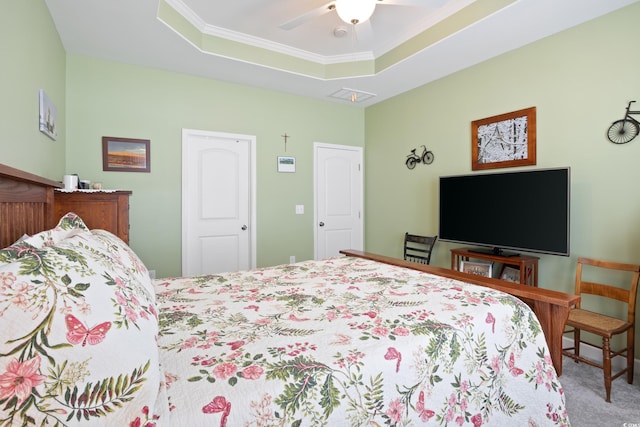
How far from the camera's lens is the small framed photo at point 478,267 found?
3.10 m

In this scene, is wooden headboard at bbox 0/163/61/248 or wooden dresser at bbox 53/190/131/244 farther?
wooden dresser at bbox 53/190/131/244

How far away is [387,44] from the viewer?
11.3 ft

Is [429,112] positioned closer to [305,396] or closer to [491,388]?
[491,388]

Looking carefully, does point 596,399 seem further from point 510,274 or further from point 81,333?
point 81,333

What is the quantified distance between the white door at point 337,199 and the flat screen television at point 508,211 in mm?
1572

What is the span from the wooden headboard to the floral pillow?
0.68 m

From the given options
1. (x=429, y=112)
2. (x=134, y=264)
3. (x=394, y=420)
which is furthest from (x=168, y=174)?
(x=394, y=420)

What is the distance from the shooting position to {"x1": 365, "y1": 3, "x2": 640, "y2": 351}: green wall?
2447 mm

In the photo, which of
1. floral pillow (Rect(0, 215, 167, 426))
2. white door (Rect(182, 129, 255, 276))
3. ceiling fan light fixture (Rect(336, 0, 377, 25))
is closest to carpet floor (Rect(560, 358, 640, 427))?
floral pillow (Rect(0, 215, 167, 426))

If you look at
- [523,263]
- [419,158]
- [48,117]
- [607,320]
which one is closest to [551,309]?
[607,320]

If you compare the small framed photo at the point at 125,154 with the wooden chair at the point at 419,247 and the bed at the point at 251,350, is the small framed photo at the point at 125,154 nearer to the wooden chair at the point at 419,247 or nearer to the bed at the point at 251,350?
the bed at the point at 251,350

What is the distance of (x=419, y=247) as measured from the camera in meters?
4.12

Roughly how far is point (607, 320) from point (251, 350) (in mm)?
2525

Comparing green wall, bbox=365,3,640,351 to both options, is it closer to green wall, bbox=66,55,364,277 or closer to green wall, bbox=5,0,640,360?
green wall, bbox=5,0,640,360
